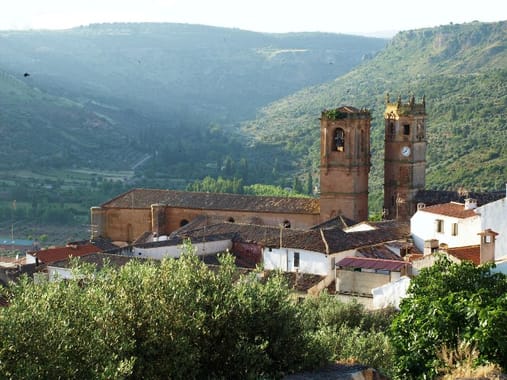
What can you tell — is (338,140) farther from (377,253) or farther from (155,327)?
(155,327)

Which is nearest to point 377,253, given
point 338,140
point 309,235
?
point 309,235

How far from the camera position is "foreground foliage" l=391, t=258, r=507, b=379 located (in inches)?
637

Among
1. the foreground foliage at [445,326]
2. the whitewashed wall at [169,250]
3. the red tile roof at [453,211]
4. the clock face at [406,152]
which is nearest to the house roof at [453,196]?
the clock face at [406,152]

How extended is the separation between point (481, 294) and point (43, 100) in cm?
13316

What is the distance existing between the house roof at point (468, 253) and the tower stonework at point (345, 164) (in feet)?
44.7

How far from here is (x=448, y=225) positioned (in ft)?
116

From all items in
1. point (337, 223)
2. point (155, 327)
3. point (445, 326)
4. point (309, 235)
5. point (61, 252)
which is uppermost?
point (155, 327)

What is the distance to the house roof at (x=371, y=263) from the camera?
3105 centimetres

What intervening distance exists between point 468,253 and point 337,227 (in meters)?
10.7

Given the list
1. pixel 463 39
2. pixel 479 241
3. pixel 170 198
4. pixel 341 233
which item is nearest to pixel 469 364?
pixel 479 241

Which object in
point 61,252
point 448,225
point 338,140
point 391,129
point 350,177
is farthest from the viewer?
point 391,129

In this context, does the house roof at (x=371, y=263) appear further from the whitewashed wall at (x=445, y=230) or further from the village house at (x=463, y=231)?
the whitewashed wall at (x=445, y=230)

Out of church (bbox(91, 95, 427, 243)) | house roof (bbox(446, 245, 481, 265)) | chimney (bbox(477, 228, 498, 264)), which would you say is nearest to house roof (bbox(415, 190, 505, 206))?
church (bbox(91, 95, 427, 243))

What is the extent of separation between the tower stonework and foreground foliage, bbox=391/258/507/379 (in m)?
26.3
